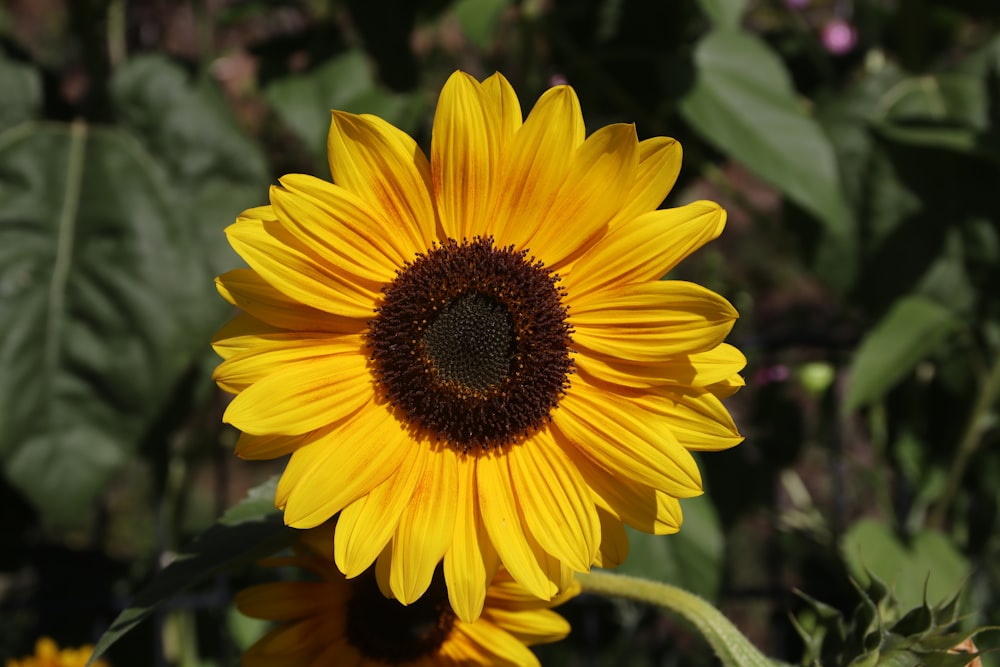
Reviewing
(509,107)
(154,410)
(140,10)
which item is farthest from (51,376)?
(140,10)

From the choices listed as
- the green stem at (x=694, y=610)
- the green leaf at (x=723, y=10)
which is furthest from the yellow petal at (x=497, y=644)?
the green leaf at (x=723, y=10)

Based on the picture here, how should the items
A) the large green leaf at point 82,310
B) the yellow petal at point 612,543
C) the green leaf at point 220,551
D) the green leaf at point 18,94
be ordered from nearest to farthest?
the green leaf at point 220,551 → the yellow petal at point 612,543 → the large green leaf at point 82,310 → the green leaf at point 18,94

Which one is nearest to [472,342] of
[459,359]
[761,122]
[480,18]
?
[459,359]

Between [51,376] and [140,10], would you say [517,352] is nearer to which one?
[51,376]

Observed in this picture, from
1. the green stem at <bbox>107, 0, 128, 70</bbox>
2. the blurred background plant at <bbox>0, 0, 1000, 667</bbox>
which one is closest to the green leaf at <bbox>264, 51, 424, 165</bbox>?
the blurred background plant at <bbox>0, 0, 1000, 667</bbox>

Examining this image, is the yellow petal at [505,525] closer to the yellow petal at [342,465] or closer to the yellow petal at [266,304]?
the yellow petal at [342,465]

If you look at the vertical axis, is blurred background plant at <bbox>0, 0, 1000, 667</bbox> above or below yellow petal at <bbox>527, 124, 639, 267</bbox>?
below

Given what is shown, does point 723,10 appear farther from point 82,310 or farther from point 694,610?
point 82,310

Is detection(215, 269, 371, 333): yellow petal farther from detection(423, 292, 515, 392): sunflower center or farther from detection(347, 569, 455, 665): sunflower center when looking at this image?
detection(347, 569, 455, 665): sunflower center
